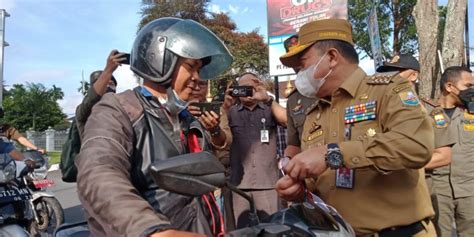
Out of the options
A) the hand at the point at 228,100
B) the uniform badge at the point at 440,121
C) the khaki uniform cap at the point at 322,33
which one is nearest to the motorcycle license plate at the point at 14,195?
the hand at the point at 228,100

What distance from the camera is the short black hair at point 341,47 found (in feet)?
7.33

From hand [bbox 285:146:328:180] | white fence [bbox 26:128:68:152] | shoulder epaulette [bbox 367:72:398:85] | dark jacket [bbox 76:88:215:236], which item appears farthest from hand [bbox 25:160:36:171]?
white fence [bbox 26:128:68:152]

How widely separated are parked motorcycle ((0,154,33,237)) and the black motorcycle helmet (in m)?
3.37

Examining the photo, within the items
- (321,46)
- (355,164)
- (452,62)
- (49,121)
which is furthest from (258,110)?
(49,121)

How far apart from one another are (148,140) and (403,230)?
1229mm

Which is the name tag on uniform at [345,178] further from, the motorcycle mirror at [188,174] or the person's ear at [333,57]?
the motorcycle mirror at [188,174]

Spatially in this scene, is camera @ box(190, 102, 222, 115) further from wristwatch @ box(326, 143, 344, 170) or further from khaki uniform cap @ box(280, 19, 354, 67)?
wristwatch @ box(326, 143, 344, 170)

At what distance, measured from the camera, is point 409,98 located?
6.41ft

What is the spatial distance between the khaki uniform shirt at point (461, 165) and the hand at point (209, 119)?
7.08ft

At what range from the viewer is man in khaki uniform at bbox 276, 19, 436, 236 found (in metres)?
1.75

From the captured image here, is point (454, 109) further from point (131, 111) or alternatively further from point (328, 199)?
point (131, 111)

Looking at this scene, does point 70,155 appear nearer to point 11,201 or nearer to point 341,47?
point 341,47

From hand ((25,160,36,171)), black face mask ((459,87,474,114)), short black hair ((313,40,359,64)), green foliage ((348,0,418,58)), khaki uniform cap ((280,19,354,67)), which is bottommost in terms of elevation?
hand ((25,160,36,171))

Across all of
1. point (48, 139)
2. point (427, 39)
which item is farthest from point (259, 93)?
point (48, 139)
